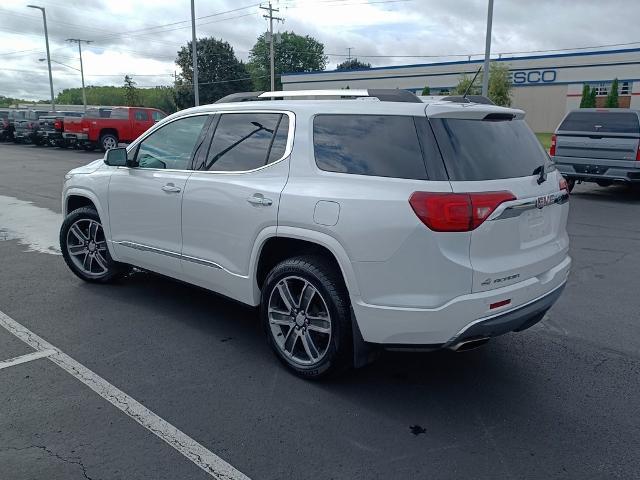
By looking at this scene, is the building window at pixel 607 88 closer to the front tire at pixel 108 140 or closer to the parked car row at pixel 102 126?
the parked car row at pixel 102 126

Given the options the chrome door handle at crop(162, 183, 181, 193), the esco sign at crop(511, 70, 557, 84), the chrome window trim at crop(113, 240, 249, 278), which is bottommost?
the chrome window trim at crop(113, 240, 249, 278)

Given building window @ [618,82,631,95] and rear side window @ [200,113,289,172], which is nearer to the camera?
rear side window @ [200,113,289,172]

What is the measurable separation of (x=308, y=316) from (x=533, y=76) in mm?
56965

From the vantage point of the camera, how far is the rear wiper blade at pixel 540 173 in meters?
3.59

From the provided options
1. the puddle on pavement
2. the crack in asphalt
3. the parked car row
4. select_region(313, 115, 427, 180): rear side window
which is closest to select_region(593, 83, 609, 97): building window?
the parked car row

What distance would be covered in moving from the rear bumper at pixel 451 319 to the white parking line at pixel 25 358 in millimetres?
2388

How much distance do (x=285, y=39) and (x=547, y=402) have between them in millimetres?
104996

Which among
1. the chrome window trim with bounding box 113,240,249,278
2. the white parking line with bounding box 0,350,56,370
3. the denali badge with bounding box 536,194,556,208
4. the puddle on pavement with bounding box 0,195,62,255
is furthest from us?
the puddle on pavement with bounding box 0,195,62,255

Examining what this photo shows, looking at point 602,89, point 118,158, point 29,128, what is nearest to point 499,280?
point 118,158

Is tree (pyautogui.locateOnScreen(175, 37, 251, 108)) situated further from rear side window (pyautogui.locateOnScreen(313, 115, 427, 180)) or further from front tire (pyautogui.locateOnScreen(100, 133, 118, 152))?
rear side window (pyautogui.locateOnScreen(313, 115, 427, 180))

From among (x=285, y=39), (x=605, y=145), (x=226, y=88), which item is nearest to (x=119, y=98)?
(x=285, y=39)

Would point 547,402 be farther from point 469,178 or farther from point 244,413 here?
point 244,413

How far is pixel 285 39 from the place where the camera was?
101375 millimetres

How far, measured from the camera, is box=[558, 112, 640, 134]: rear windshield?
11.7m
